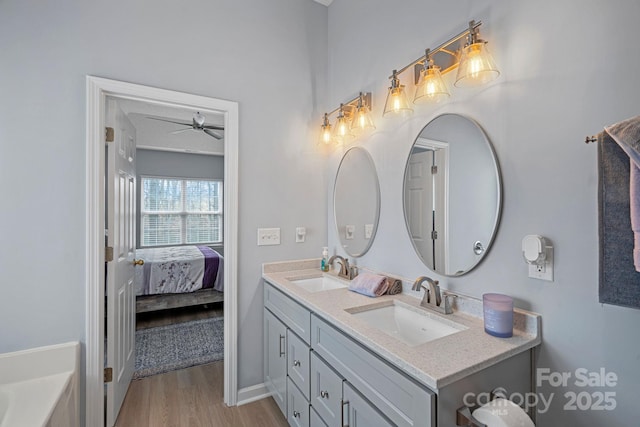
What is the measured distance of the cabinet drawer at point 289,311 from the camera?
5.23 ft

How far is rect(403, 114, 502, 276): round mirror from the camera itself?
1.31 m

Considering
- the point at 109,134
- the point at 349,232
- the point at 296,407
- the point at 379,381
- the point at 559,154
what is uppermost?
the point at 109,134

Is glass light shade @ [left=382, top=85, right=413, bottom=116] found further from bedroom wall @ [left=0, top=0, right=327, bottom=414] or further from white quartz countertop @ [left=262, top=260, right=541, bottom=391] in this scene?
white quartz countertop @ [left=262, top=260, right=541, bottom=391]

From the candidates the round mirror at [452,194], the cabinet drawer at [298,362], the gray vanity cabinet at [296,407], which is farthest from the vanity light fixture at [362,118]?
the gray vanity cabinet at [296,407]

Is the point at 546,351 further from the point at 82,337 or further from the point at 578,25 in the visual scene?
the point at 82,337

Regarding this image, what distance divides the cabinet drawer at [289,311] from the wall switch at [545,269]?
39.8 inches

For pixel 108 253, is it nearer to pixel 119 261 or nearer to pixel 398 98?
pixel 119 261

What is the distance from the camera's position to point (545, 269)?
112 centimetres

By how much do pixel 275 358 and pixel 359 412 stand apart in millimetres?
967

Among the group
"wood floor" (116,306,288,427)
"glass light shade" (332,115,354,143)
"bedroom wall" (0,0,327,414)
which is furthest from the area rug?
"glass light shade" (332,115,354,143)

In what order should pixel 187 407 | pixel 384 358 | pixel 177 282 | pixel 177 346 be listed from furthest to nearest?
pixel 177 282 < pixel 177 346 < pixel 187 407 < pixel 384 358

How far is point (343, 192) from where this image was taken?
2.28 meters

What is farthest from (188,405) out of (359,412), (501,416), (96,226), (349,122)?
(349,122)

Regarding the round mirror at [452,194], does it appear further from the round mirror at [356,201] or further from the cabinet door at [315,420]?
the cabinet door at [315,420]
